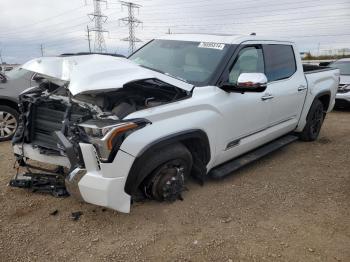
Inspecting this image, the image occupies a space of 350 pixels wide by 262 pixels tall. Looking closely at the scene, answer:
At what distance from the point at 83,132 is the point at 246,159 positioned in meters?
2.22

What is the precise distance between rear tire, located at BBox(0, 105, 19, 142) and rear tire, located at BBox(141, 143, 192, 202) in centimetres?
409

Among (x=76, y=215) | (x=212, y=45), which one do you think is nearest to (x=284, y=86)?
(x=212, y=45)

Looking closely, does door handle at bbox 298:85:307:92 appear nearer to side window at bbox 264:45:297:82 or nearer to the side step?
side window at bbox 264:45:297:82

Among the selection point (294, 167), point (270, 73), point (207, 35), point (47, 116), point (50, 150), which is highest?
point (207, 35)

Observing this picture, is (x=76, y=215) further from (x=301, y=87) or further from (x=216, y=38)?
(x=301, y=87)

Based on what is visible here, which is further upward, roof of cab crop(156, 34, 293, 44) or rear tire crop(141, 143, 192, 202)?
roof of cab crop(156, 34, 293, 44)

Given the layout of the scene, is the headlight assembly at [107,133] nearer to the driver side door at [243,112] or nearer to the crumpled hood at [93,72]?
the crumpled hood at [93,72]

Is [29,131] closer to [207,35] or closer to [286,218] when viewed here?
[207,35]

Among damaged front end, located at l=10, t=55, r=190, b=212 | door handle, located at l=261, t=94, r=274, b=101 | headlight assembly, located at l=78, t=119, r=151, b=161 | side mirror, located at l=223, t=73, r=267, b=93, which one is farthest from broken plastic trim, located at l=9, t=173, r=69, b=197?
door handle, located at l=261, t=94, r=274, b=101

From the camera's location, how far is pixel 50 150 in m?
3.40

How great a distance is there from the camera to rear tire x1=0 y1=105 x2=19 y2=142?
6230 millimetres

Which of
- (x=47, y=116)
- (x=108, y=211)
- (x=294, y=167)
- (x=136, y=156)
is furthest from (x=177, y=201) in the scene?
(x=294, y=167)

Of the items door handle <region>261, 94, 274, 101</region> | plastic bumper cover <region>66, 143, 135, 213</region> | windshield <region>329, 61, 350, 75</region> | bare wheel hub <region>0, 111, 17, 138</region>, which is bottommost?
bare wheel hub <region>0, 111, 17, 138</region>

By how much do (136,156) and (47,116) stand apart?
1.28m
